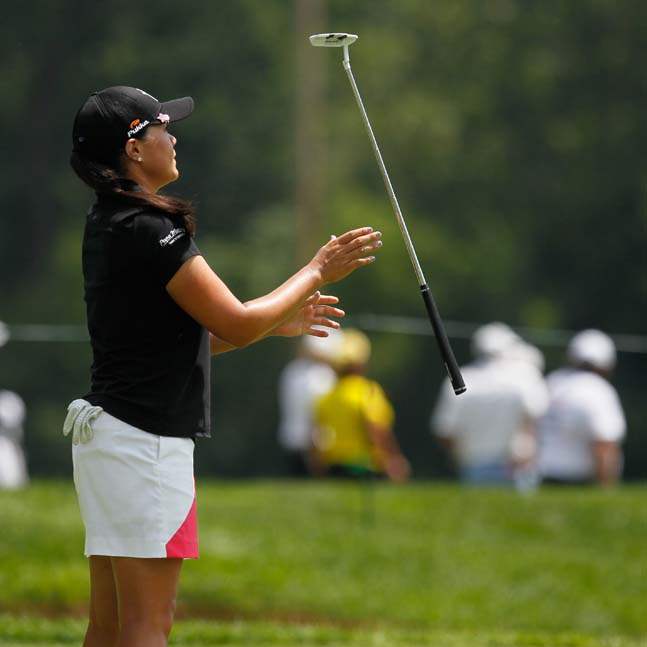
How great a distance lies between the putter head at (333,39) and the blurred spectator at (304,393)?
898cm

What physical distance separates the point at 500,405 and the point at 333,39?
7.98m

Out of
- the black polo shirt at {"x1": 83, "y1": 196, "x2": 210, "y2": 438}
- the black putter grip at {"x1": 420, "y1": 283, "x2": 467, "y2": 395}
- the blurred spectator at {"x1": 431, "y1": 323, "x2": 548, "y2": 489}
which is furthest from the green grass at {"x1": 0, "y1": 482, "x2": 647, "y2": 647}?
the black polo shirt at {"x1": 83, "y1": 196, "x2": 210, "y2": 438}

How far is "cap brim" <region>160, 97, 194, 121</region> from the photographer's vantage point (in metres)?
4.43

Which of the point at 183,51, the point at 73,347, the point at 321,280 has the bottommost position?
the point at 73,347

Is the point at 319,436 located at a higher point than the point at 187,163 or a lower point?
higher

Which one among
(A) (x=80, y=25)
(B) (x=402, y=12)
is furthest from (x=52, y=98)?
(B) (x=402, y=12)

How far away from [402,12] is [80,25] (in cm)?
844

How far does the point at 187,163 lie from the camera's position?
33.6 meters

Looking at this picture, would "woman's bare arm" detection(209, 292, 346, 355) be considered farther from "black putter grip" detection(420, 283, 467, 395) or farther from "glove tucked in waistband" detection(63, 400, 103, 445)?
"glove tucked in waistband" detection(63, 400, 103, 445)

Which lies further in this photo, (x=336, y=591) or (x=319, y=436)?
(x=319, y=436)

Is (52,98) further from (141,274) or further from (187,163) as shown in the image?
(141,274)

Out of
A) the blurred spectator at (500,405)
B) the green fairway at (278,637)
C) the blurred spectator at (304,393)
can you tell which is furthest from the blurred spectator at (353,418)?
the green fairway at (278,637)

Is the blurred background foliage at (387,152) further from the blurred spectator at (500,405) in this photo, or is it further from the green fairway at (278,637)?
the green fairway at (278,637)

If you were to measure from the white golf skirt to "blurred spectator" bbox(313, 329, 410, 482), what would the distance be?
8.51 meters
